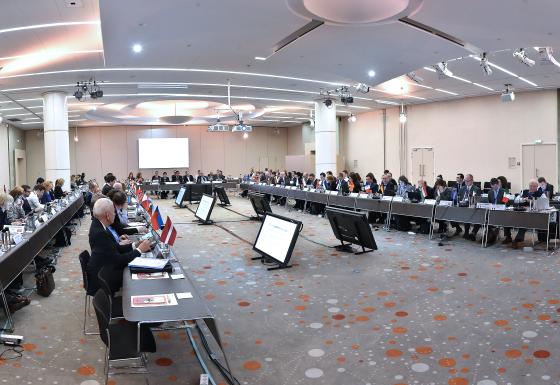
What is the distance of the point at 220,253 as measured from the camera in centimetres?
857

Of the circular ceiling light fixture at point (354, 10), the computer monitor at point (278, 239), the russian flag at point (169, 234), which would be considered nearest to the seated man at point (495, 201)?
the circular ceiling light fixture at point (354, 10)

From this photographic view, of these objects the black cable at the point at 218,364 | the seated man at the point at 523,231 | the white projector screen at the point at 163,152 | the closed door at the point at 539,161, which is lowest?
the black cable at the point at 218,364

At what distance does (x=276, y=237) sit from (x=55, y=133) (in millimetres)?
10953

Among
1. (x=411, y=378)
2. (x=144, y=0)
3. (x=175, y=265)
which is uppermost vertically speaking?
(x=144, y=0)

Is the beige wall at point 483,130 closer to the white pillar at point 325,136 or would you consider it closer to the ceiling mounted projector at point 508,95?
the ceiling mounted projector at point 508,95

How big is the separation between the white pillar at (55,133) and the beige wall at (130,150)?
13.4 m

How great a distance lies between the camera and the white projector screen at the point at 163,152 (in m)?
28.6

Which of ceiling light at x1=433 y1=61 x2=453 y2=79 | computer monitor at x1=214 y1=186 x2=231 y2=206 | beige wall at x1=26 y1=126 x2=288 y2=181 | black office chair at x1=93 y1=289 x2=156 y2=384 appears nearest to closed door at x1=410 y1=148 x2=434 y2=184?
ceiling light at x1=433 y1=61 x2=453 y2=79

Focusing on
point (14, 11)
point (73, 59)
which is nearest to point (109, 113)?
point (73, 59)

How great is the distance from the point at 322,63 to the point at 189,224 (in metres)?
5.24

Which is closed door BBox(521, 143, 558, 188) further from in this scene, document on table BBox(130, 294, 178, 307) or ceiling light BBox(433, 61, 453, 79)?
document on table BBox(130, 294, 178, 307)

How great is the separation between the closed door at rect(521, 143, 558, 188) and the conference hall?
0.06m

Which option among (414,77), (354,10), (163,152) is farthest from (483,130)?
(163,152)

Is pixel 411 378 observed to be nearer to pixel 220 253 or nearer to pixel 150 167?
pixel 220 253
